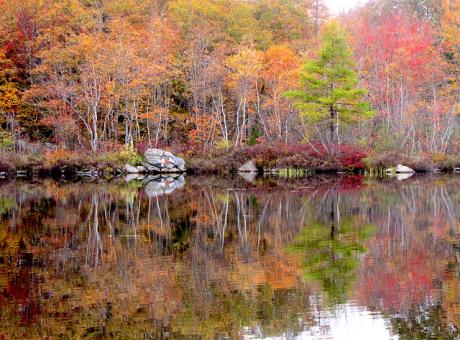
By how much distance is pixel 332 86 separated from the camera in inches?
1352

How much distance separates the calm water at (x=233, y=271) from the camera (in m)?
6.82

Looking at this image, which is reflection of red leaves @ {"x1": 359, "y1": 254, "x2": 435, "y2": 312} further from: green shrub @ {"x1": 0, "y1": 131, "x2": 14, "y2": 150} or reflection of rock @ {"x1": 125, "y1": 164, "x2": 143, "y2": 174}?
green shrub @ {"x1": 0, "y1": 131, "x2": 14, "y2": 150}

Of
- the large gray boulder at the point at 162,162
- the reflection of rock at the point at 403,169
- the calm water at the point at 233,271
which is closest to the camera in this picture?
the calm water at the point at 233,271

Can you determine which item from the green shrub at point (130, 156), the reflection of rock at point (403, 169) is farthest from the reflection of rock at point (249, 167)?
the reflection of rock at point (403, 169)

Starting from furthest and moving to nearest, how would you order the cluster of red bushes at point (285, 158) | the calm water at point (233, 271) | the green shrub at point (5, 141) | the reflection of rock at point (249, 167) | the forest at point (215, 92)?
the green shrub at point (5, 141)
the reflection of rock at point (249, 167)
the forest at point (215, 92)
the cluster of red bushes at point (285, 158)
the calm water at point (233, 271)

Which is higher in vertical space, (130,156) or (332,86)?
(332,86)

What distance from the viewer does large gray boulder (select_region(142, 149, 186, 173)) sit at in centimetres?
3722

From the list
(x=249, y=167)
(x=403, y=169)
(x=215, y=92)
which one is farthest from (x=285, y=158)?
(x=215, y=92)

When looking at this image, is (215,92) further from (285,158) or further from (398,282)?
(398,282)

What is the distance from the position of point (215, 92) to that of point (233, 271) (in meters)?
32.7

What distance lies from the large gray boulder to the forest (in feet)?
2.80

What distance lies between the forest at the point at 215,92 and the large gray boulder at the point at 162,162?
2.80 feet

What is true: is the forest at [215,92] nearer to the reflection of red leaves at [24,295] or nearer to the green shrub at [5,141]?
the green shrub at [5,141]

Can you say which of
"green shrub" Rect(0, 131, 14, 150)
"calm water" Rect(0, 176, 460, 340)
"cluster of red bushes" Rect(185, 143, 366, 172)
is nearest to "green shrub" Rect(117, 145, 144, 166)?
"cluster of red bushes" Rect(185, 143, 366, 172)
